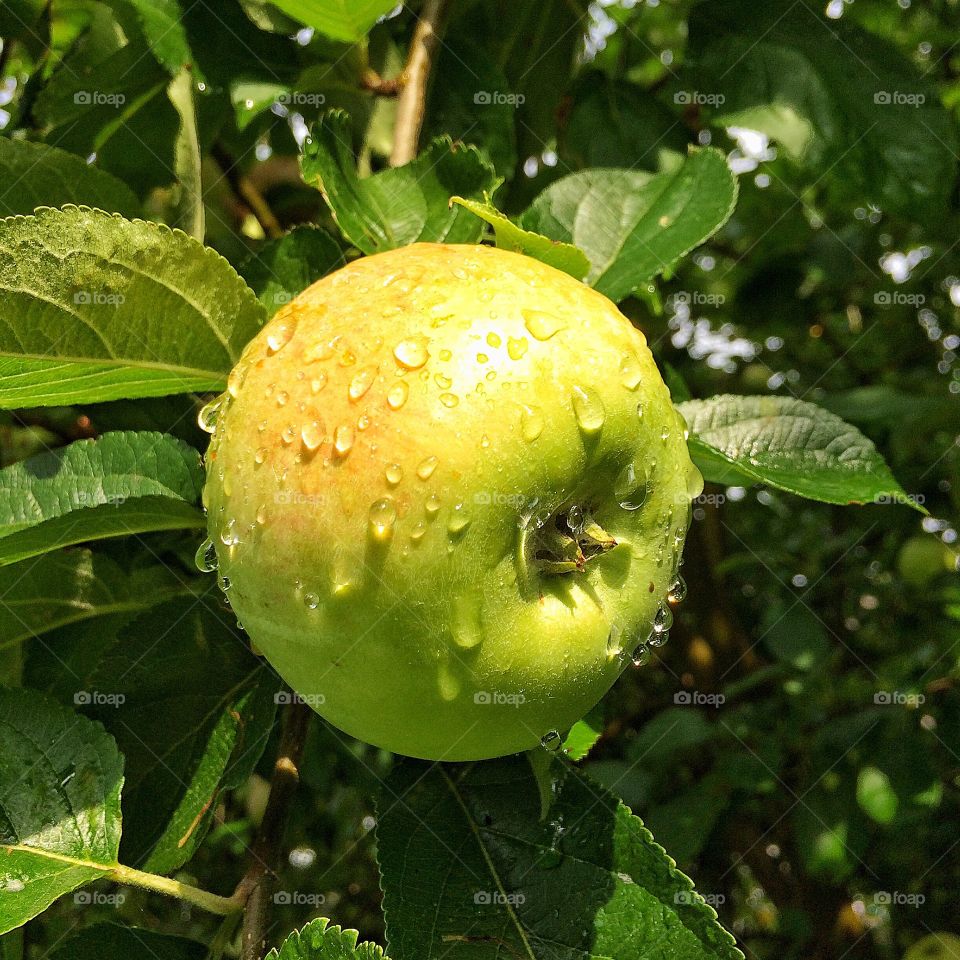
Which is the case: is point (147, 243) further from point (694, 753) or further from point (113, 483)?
point (694, 753)

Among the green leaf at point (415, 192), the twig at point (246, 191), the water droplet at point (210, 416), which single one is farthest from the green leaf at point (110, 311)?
the twig at point (246, 191)

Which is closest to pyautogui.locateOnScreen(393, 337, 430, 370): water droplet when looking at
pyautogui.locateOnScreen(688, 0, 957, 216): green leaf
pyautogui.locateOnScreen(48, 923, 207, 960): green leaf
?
pyautogui.locateOnScreen(48, 923, 207, 960): green leaf

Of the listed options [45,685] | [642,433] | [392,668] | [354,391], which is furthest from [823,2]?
[45,685]

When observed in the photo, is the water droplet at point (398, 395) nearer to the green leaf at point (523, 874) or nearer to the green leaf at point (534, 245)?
the green leaf at point (534, 245)

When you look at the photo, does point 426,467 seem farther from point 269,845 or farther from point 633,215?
point 633,215

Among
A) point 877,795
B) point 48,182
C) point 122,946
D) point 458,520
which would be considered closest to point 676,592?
point 458,520

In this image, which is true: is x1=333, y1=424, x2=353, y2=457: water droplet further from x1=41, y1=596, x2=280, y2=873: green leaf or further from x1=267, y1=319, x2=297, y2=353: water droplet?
x1=41, y1=596, x2=280, y2=873: green leaf

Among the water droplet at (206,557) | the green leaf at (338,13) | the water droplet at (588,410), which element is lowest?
the water droplet at (206,557)
